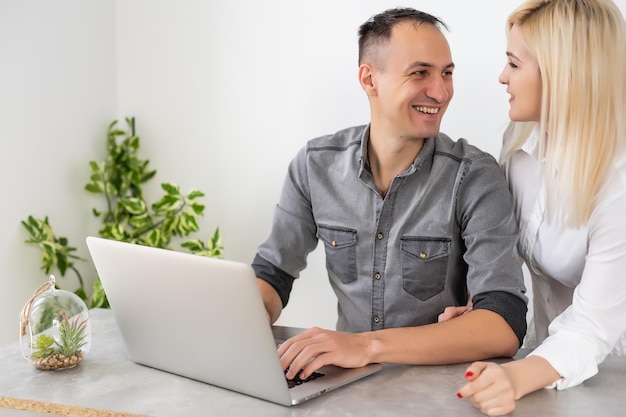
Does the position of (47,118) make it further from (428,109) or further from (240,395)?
(240,395)

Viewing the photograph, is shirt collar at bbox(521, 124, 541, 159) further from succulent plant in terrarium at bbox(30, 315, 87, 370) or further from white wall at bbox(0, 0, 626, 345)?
succulent plant in terrarium at bbox(30, 315, 87, 370)

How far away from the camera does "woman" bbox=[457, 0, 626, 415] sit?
5.43ft

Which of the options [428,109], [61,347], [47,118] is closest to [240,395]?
[61,347]

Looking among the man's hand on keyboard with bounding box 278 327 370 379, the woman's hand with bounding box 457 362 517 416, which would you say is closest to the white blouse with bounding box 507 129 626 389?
the woman's hand with bounding box 457 362 517 416

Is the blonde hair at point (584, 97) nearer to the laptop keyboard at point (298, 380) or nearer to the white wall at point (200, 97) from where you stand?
the laptop keyboard at point (298, 380)

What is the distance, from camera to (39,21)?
9.63 ft

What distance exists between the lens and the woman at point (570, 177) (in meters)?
1.66

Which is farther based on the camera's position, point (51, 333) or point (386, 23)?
point (386, 23)

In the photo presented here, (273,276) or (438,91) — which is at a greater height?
(438,91)

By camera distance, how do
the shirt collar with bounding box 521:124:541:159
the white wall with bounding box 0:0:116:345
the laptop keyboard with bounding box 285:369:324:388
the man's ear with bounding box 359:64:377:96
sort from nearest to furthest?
1. the laptop keyboard with bounding box 285:369:324:388
2. the shirt collar with bounding box 521:124:541:159
3. the man's ear with bounding box 359:64:377:96
4. the white wall with bounding box 0:0:116:345

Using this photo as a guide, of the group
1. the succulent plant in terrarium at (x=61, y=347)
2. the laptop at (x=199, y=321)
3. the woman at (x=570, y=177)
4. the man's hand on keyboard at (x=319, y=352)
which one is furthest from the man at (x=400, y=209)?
the succulent plant in terrarium at (x=61, y=347)

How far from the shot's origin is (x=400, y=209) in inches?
84.0

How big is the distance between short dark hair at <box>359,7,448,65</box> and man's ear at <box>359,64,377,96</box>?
0.05m

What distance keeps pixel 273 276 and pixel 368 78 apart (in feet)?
1.96
